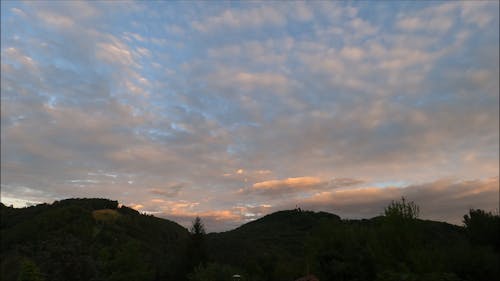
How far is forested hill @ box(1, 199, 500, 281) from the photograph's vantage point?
25984 mm

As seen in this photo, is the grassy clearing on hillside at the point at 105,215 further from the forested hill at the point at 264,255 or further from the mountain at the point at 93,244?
the forested hill at the point at 264,255

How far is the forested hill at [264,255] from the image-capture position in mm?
25984

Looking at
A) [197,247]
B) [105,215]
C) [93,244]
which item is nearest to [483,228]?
[197,247]

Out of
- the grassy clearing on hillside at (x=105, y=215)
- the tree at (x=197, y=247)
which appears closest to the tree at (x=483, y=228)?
the tree at (x=197, y=247)

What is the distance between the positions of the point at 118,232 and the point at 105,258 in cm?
4371

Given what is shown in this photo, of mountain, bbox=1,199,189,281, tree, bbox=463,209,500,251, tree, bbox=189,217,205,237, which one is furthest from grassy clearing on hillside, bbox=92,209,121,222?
tree, bbox=463,209,500,251

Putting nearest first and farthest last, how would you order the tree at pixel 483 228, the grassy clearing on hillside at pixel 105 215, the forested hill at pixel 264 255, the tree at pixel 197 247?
the forested hill at pixel 264 255
the tree at pixel 483 228
the tree at pixel 197 247
the grassy clearing on hillside at pixel 105 215

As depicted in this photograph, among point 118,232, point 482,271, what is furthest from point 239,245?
point 482,271

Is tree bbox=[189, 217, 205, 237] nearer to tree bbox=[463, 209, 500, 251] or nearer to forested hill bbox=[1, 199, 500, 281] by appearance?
forested hill bbox=[1, 199, 500, 281]

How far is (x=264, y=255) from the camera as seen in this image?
57906mm

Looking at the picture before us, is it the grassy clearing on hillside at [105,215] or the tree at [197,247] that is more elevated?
the grassy clearing on hillside at [105,215]

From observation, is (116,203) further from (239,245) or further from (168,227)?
(239,245)

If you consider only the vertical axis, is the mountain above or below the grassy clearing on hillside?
below

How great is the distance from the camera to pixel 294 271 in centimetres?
4288
